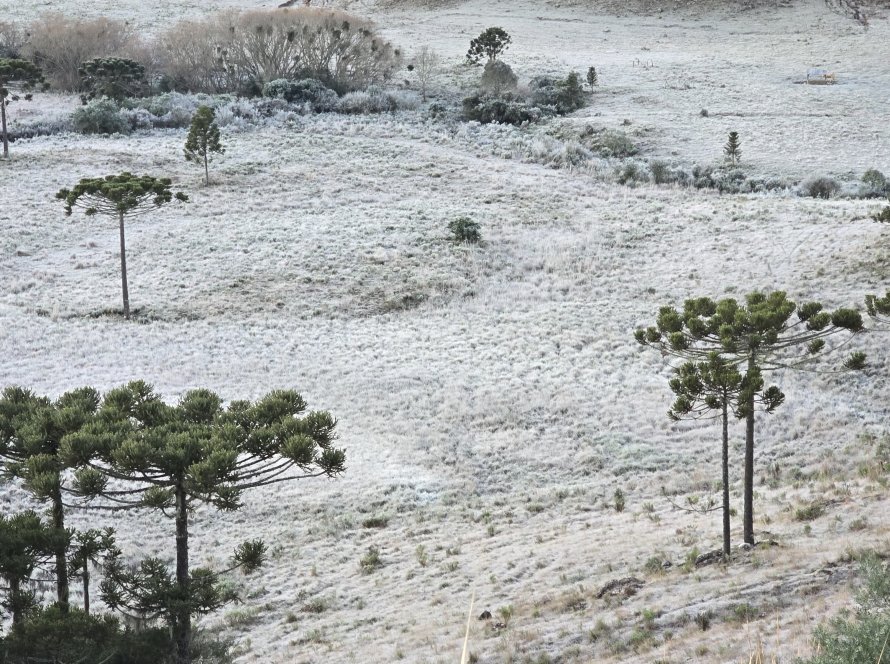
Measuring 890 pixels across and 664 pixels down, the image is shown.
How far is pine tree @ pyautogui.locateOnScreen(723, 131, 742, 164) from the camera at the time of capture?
48.1 metres

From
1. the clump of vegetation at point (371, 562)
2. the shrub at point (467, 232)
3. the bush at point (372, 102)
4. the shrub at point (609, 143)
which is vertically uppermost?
the bush at point (372, 102)

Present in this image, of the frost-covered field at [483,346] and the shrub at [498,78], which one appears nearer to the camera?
the frost-covered field at [483,346]

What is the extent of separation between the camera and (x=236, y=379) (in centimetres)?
2744

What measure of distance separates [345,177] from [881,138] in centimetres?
3156

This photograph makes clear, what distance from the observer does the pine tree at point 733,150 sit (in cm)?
4812

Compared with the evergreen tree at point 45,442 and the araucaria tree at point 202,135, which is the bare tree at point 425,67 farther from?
the evergreen tree at point 45,442

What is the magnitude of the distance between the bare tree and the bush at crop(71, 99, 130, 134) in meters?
22.4

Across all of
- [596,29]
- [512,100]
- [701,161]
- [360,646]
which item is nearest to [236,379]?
[360,646]

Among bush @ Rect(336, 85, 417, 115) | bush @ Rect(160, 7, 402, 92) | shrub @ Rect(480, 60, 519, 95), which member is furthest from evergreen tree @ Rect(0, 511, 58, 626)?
bush @ Rect(160, 7, 402, 92)

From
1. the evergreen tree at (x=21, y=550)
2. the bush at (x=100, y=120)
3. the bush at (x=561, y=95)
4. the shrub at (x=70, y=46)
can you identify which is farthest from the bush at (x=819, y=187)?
the shrub at (x=70, y=46)

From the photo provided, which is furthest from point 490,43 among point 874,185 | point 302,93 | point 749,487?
point 749,487

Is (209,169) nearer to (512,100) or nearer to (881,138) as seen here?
(512,100)

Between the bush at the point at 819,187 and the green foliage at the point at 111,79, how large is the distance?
45.4 m

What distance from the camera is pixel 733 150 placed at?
160 feet
